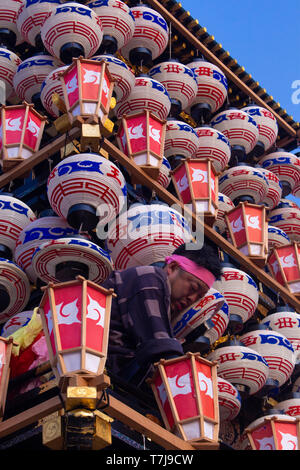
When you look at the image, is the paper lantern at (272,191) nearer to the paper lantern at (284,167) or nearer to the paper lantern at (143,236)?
the paper lantern at (284,167)

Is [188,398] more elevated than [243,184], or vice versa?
[243,184]

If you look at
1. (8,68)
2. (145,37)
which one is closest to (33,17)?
(8,68)

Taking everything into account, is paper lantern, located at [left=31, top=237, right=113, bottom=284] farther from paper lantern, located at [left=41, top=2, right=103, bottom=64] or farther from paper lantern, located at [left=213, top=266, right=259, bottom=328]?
paper lantern, located at [left=41, top=2, right=103, bottom=64]

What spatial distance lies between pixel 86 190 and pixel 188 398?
2641mm

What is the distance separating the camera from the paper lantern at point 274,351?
9391 mm

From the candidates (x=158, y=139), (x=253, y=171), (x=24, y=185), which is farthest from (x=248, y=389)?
(x=253, y=171)

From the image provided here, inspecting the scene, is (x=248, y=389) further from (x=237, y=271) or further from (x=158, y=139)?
(x=158, y=139)

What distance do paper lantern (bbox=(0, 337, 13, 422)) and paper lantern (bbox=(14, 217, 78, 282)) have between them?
2043 millimetres

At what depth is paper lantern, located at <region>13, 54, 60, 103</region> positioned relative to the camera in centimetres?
1083

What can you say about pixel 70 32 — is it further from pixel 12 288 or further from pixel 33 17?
pixel 12 288

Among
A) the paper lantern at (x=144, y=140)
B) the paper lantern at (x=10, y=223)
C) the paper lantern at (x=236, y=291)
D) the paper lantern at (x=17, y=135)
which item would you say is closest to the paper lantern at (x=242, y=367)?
the paper lantern at (x=236, y=291)

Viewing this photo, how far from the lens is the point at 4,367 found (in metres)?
5.89

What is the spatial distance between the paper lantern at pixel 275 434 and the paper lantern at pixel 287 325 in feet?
10.5

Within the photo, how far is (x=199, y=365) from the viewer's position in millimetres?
6117
